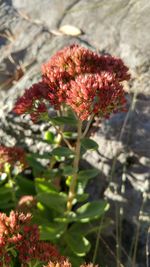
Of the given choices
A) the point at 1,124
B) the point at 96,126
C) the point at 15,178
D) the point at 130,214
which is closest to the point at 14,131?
the point at 1,124

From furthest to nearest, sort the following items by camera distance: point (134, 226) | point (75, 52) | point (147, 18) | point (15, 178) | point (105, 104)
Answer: point (147, 18) → point (15, 178) → point (134, 226) → point (75, 52) → point (105, 104)

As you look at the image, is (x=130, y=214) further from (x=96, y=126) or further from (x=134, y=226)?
(x=96, y=126)

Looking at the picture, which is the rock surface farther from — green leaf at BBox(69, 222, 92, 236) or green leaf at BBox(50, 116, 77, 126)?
green leaf at BBox(50, 116, 77, 126)

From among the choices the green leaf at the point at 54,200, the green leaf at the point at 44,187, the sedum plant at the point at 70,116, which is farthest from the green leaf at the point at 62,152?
the green leaf at the point at 44,187

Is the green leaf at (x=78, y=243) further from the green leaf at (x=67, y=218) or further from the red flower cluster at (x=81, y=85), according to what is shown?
the red flower cluster at (x=81, y=85)

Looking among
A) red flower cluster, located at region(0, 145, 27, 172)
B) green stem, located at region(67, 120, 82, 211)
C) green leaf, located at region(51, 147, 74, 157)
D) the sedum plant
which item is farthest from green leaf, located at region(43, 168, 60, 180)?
green leaf, located at region(51, 147, 74, 157)

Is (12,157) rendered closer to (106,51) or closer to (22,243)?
(22,243)

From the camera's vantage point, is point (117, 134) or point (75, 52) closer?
point (75, 52)

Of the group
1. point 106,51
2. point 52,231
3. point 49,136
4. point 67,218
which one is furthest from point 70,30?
point 52,231
